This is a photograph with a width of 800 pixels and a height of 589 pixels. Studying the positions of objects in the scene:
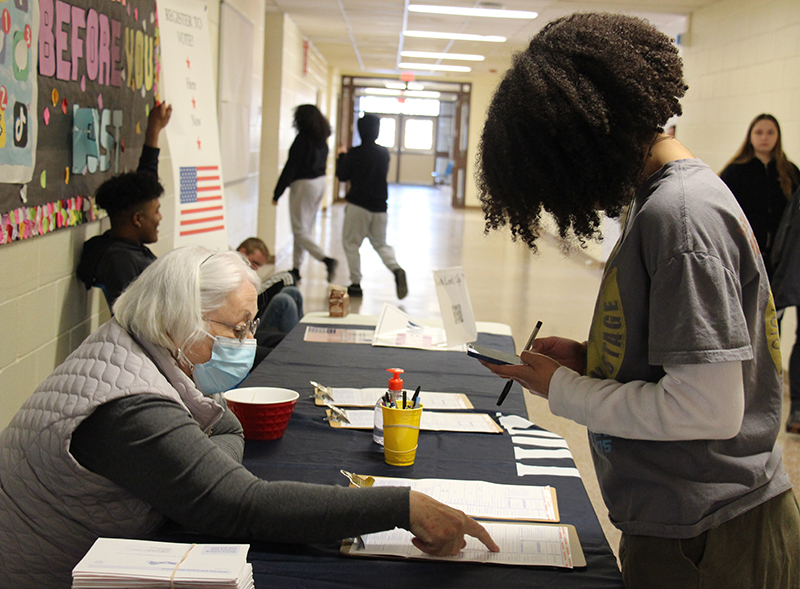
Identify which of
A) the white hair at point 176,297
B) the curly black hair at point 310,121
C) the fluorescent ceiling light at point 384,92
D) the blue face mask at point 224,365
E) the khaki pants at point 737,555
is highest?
the fluorescent ceiling light at point 384,92

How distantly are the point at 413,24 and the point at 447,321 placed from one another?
24.2 feet

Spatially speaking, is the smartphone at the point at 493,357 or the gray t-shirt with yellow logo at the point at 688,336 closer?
the gray t-shirt with yellow logo at the point at 688,336

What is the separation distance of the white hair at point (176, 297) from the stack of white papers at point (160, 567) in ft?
1.37

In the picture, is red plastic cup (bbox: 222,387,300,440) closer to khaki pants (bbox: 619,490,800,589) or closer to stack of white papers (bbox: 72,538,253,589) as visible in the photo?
stack of white papers (bbox: 72,538,253,589)

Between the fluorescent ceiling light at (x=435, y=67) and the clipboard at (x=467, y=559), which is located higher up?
the fluorescent ceiling light at (x=435, y=67)

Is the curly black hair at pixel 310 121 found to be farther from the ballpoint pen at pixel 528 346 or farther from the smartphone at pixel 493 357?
the smartphone at pixel 493 357

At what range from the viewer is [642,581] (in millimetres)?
1062

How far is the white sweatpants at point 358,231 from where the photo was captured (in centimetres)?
643

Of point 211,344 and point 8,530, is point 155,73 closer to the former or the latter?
point 211,344

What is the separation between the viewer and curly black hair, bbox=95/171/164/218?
2721 millimetres

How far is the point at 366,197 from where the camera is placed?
6.39m

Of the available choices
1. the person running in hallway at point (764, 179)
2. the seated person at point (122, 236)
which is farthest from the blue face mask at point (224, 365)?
the person running in hallway at point (764, 179)

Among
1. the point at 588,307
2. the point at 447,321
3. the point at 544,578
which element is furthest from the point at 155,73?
the point at 588,307

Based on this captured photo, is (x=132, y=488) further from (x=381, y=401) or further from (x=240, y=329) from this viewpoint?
(x=381, y=401)
